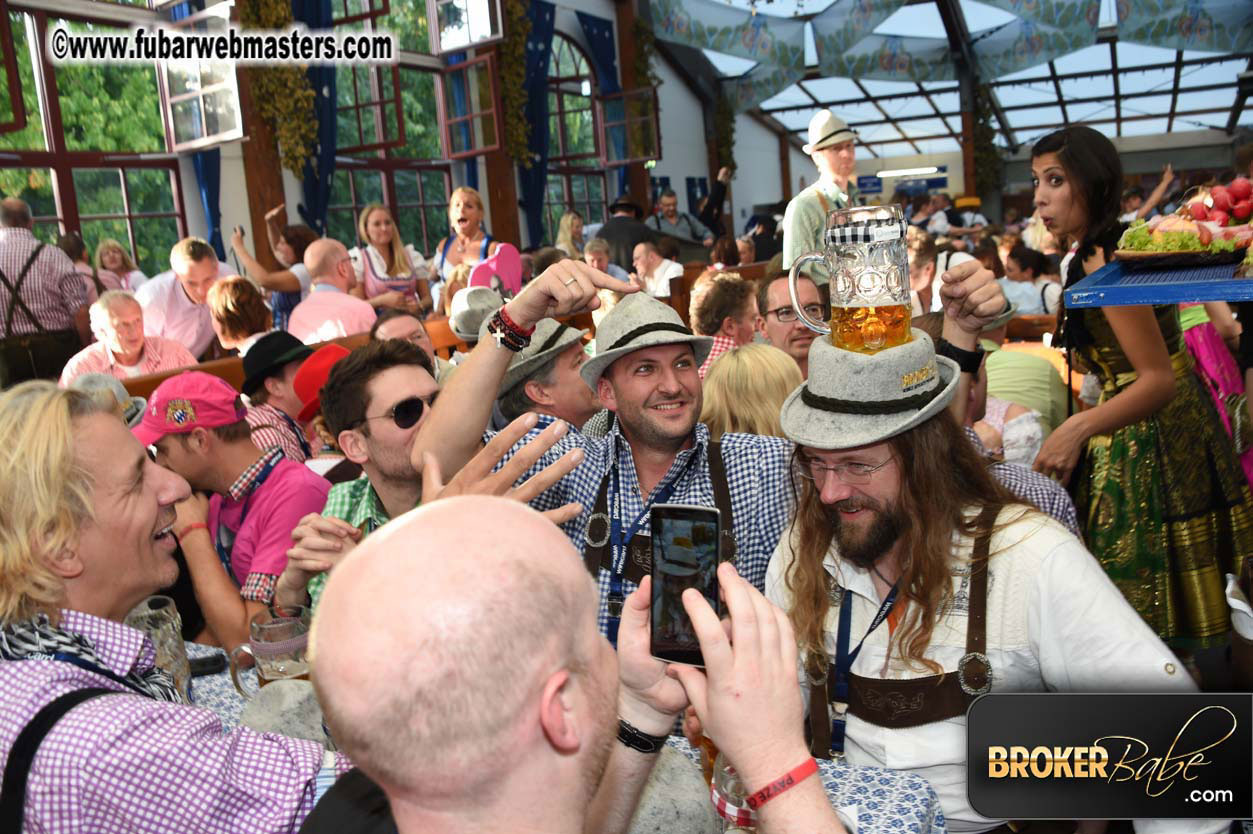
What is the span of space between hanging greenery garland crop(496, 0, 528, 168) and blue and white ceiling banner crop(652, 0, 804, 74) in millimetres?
3646

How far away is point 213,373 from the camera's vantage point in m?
4.59

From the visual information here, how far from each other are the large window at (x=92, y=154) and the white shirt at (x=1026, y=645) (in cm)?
865

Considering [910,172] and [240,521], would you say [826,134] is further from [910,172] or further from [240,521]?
[910,172]

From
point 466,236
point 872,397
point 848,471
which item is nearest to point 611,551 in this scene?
point 848,471

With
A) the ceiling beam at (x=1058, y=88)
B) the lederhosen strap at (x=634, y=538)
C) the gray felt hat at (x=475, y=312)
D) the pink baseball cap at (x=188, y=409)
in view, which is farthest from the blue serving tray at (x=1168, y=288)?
the ceiling beam at (x=1058, y=88)

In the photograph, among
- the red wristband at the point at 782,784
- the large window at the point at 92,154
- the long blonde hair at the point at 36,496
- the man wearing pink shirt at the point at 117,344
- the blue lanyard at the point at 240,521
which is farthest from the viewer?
the large window at the point at 92,154

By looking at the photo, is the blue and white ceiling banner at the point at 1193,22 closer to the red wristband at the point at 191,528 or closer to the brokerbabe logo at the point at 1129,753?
the red wristband at the point at 191,528

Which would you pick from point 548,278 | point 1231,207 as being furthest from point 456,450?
point 1231,207

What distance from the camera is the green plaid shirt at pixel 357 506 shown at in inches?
102

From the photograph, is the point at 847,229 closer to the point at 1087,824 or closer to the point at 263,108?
the point at 1087,824

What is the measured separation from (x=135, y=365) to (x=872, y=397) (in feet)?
13.4

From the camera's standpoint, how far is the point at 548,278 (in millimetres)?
2223

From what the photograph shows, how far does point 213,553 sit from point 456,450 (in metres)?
0.86

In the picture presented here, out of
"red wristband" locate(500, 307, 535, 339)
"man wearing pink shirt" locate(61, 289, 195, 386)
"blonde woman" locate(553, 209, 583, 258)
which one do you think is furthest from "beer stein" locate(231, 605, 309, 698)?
"blonde woman" locate(553, 209, 583, 258)
